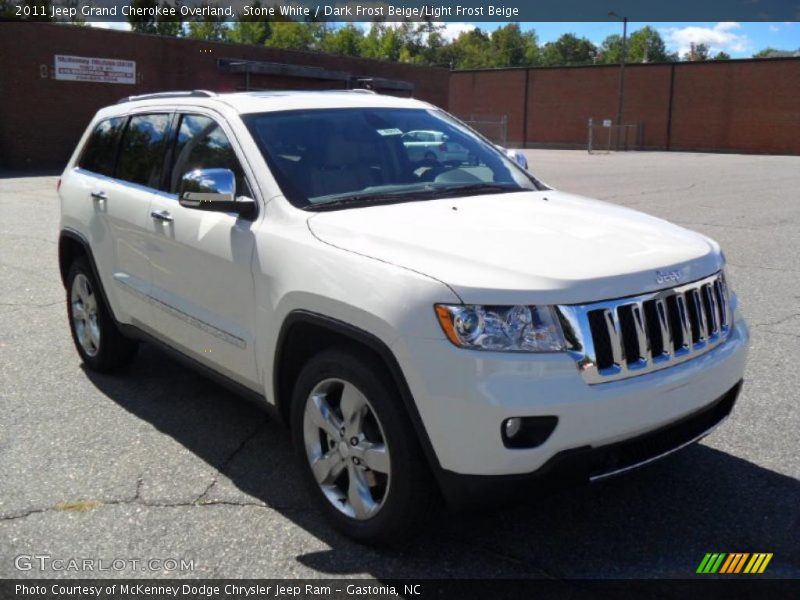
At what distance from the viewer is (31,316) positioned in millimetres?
7461

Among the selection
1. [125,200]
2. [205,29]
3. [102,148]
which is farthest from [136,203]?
[205,29]

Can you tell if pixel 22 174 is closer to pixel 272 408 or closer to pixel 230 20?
pixel 272 408

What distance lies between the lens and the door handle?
4562 millimetres

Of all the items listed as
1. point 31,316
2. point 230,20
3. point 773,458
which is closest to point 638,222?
point 773,458

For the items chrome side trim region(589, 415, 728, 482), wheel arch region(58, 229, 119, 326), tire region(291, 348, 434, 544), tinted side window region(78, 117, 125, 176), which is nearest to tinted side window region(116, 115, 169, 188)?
tinted side window region(78, 117, 125, 176)

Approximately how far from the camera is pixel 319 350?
3686 millimetres

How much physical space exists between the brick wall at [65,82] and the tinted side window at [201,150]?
24.9 metres

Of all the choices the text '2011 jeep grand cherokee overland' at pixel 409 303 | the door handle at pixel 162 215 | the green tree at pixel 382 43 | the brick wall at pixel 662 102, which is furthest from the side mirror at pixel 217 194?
the green tree at pixel 382 43

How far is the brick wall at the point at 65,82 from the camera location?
2667 centimetres

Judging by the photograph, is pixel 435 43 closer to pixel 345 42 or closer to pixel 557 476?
pixel 345 42

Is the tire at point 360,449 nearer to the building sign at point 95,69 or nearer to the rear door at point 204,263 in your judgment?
the rear door at point 204,263

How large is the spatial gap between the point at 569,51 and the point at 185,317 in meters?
138

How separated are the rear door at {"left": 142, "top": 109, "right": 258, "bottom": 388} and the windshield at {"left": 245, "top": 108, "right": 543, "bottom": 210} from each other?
0.25 metres

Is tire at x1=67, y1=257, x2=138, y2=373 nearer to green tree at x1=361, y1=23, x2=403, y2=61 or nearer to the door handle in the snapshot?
the door handle
